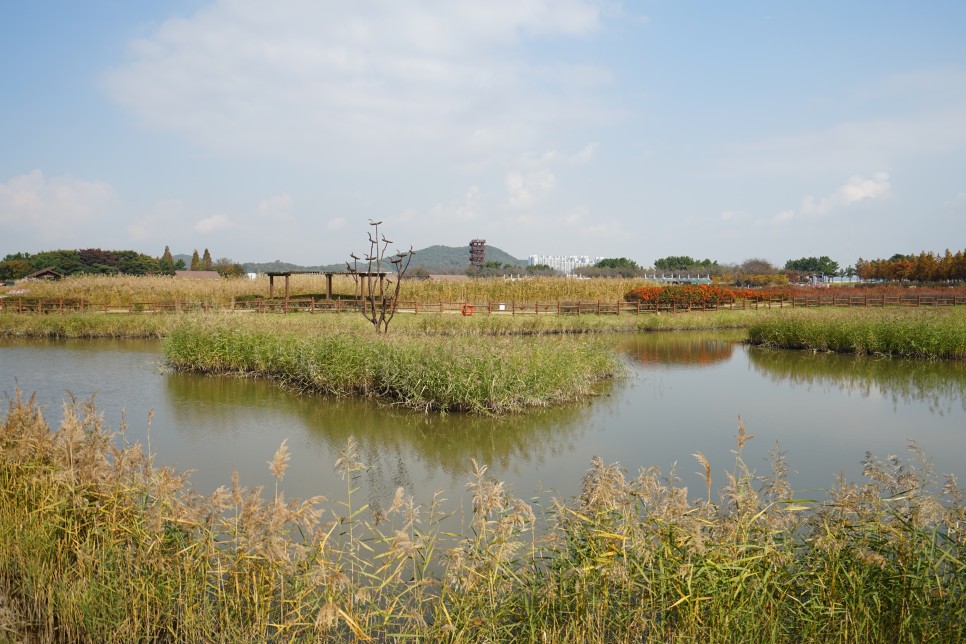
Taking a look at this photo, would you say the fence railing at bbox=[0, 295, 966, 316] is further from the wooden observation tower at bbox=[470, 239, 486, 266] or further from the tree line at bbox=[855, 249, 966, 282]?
the wooden observation tower at bbox=[470, 239, 486, 266]

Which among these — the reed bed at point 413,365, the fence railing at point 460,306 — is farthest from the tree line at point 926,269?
the reed bed at point 413,365

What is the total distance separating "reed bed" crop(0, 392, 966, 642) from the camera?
3.28 metres

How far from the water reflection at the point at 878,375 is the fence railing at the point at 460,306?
1242 centimetres

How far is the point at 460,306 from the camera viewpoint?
33.1 metres

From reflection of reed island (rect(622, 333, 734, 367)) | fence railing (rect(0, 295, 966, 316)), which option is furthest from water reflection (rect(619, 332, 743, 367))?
fence railing (rect(0, 295, 966, 316))

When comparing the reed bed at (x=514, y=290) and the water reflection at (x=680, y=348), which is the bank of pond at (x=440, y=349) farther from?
the reed bed at (x=514, y=290)

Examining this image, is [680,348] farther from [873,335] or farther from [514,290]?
[514,290]

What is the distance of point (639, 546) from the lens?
10.7 feet

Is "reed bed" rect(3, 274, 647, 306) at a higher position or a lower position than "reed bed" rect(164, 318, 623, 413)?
higher

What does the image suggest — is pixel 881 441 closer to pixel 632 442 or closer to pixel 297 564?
pixel 632 442

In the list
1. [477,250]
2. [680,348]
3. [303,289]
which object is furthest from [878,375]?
[477,250]

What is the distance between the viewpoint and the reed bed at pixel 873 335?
1970 centimetres

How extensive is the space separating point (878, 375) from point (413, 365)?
41.9ft

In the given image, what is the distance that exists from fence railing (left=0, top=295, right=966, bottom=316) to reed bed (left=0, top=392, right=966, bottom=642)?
23.7 m
